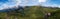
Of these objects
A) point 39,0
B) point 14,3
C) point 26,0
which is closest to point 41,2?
point 39,0

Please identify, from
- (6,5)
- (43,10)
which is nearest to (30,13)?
(43,10)

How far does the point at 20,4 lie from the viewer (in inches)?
43.1

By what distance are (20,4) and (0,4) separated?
19cm

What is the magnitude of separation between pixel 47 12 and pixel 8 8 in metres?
0.36

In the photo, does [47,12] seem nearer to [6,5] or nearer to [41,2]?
[41,2]

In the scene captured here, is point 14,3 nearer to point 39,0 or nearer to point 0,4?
point 0,4

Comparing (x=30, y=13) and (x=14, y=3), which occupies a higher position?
(x=14, y=3)

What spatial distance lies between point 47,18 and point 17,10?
0.29 metres

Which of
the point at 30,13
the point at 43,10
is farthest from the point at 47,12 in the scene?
the point at 30,13

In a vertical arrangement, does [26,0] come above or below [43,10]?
above

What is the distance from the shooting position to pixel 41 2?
1.08 m

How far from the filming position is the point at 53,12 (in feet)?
3.50

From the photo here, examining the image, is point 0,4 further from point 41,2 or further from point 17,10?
point 41,2

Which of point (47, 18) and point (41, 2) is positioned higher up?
point (41, 2)
